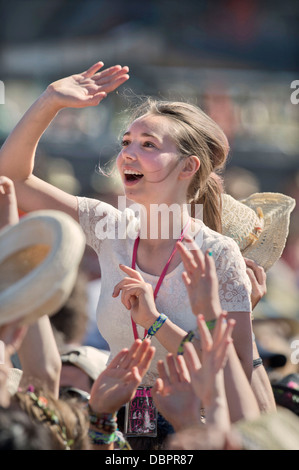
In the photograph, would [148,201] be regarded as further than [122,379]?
Yes

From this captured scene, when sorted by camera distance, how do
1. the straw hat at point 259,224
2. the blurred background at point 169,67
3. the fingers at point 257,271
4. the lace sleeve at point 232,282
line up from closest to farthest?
the lace sleeve at point 232,282
the fingers at point 257,271
the straw hat at point 259,224
the blurred background at point 169,67

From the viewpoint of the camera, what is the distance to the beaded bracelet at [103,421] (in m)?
1.71

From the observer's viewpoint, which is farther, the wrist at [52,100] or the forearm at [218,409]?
the wrist at [52,100]

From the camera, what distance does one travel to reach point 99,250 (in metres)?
2.34

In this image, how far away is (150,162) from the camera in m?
2.18

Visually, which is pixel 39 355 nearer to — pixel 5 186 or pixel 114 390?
pixel 114 390

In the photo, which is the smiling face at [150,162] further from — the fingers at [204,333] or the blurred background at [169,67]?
the blurred background at [169,67]

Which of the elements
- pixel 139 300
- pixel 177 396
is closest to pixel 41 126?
pixel 139 300

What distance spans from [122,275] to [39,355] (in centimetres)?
46

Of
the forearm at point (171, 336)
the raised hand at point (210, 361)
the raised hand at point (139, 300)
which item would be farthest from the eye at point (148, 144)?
the raised hand at point (210, 361)

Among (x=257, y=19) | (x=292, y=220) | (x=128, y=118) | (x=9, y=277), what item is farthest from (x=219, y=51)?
(x=9, y=277)

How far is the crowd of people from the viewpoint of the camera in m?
1.41

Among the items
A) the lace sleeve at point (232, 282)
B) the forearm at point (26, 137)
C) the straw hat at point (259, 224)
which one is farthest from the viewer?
the straw hat at point (259, 224)

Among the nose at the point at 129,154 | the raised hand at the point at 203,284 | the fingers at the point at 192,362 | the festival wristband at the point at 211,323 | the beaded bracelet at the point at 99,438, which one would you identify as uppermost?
the nose at the point at 129,154
